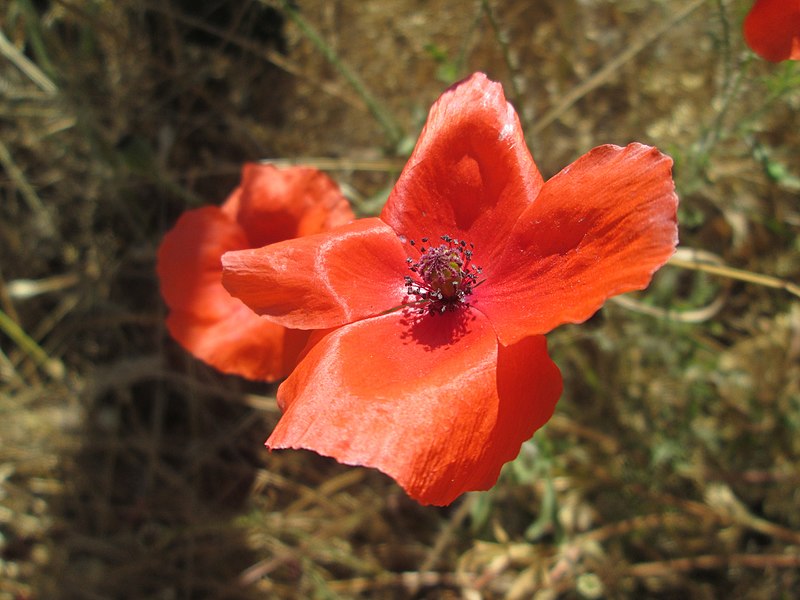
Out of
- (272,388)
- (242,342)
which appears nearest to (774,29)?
(242,342)

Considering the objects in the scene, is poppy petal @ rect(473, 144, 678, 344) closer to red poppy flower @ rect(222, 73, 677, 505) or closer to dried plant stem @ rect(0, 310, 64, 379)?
red poppy flower @ rect(222, 73, 677, 505)

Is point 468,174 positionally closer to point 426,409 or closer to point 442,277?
point 442,277

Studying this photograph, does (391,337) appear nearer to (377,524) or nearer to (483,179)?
(483,179)

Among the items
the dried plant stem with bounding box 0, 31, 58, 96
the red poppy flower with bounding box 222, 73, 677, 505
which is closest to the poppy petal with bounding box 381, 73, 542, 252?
the red poppy flower with bounding box 222, 73, 677, 505

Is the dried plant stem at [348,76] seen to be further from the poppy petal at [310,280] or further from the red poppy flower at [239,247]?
the poppy petal at [310,280]

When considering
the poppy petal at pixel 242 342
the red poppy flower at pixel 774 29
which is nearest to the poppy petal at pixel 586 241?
the red poppy flower at pixel 774 29
